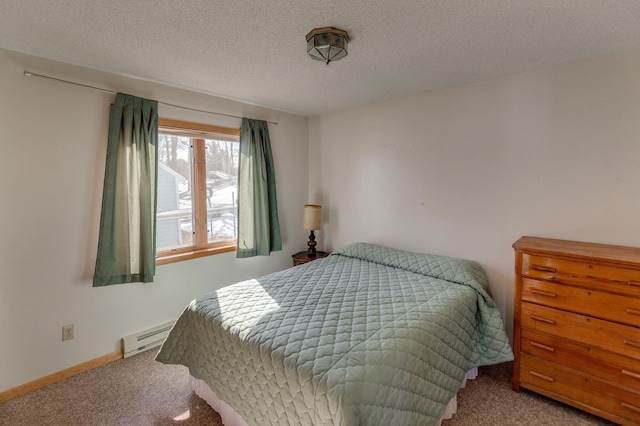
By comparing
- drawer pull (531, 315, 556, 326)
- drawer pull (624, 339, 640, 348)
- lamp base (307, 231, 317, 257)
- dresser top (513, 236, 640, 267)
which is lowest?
drawer pull (624, 339, 640, 348)

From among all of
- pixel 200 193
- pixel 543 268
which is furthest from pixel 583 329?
pixel 200 193

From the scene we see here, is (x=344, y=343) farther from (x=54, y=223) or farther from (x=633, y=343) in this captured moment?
(x=54, y=223)

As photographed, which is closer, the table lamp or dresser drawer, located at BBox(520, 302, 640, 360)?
dresser drawer, located at BBox(520, 302, 640, 360)

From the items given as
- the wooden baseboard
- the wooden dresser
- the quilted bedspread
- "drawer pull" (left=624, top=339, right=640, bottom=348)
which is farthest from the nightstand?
"drawer pull" (left=624, top=339, right=640, bottom=348)

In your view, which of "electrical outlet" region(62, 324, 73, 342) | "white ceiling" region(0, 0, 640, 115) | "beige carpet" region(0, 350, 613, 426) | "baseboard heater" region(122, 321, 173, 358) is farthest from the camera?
"baseboard heater" region(122, 321, 173, 358)

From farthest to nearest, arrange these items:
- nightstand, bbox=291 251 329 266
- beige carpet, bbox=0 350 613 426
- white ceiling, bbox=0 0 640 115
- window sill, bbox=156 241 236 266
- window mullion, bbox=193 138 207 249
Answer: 1. nightstand, bbox=291 251 329 266
2. window mullion, bbox=193 138 207 249
3. window sill, bbox=156 241 236 266
4. beige carpet, bbox=0 350 613 426
5. white ceiling, bbox=0 0 640 115

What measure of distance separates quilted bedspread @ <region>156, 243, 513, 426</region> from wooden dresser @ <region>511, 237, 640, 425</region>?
0.66 feet

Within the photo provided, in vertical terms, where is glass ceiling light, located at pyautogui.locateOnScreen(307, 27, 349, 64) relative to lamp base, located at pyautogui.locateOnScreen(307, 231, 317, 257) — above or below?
above

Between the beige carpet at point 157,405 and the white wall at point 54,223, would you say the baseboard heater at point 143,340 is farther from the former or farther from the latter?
the beige carpet at point 157,405

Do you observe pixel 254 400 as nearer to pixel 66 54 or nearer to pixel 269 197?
pixel 269 197

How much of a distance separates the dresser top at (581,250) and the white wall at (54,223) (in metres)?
2.89

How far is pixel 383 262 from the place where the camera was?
2.77 metres

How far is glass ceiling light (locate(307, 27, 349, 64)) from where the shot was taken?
1.65 m

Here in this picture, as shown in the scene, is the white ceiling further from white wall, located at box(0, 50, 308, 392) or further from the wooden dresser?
the wooden dresser
